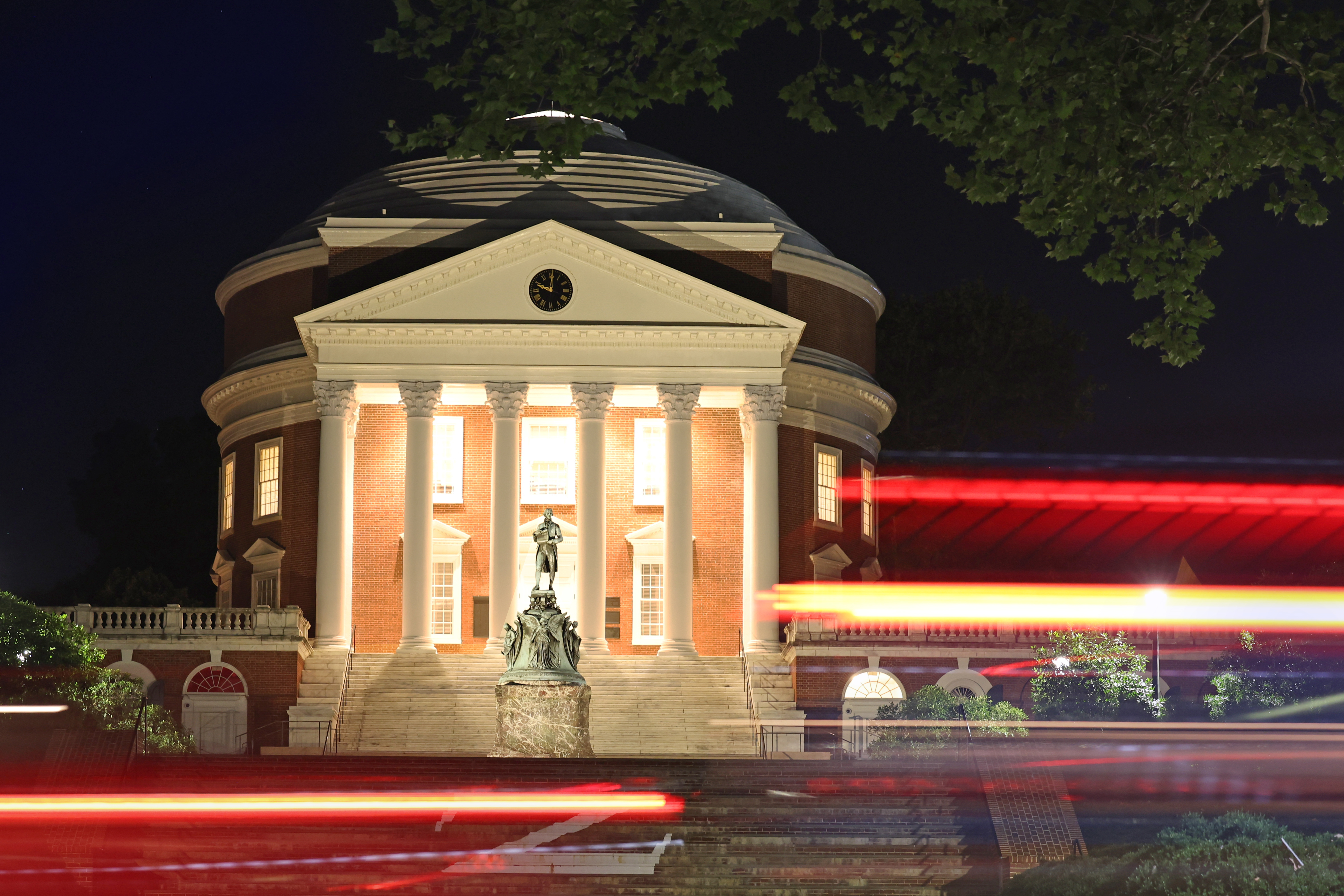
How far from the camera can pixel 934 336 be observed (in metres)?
80.5

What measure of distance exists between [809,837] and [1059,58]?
48.8 ft

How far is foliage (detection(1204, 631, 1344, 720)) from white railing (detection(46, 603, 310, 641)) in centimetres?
2332

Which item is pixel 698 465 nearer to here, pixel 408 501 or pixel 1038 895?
pixel 408 501

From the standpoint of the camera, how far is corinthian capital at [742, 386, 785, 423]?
50.9m

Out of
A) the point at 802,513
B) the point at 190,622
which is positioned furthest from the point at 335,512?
the point at 802,513

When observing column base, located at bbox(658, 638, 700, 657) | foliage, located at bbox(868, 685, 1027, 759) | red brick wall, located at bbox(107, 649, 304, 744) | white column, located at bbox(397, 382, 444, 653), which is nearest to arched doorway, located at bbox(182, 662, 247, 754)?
red brick wall, located at bbox(107, 649, 304, 744)

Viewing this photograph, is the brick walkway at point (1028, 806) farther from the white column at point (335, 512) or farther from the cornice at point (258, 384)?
the cornice at point (258, 384)

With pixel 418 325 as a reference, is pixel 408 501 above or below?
below

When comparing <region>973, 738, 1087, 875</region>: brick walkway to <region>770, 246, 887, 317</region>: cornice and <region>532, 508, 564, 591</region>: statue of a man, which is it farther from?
<region>770, 246, 887, 317</region>: cornice

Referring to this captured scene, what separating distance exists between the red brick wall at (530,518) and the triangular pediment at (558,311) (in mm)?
4831

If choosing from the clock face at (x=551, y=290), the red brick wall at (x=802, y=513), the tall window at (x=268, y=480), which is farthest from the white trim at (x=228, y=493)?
the red brick wall at (x=802, y=513)

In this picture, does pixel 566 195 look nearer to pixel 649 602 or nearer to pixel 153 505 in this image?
pixel 649 602

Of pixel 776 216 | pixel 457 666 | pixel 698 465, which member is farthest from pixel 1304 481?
pixel 457 666

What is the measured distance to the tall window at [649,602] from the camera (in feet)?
179
